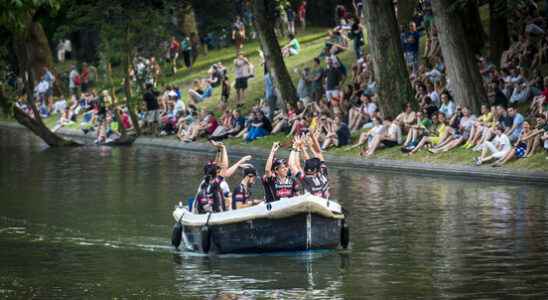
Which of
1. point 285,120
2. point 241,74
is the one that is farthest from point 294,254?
point 241,74

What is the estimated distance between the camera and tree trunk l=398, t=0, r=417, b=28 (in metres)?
51.0

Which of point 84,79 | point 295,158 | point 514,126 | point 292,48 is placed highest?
point 292,48

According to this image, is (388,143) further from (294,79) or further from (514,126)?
(294,79)

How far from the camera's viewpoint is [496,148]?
3322 centimetres

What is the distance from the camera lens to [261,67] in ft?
192

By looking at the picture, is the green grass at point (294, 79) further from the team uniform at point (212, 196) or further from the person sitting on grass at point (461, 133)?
the team uniform at point (212, 196)

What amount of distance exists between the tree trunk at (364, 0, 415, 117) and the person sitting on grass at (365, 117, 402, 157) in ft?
3.82

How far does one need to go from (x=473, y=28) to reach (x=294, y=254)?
2460 cm

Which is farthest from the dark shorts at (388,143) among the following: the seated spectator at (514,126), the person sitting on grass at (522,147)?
the person sitting on grass at (522,147)

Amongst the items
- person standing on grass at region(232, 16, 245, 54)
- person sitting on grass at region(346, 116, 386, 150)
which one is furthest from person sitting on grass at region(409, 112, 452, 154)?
person standing on grass at region(232, 16, 245, 54)

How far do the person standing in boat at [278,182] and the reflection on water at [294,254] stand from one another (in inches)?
46.6

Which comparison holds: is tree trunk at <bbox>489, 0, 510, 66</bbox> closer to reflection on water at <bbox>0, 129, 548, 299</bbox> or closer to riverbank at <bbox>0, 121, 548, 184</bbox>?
riverbank at <bbox>0, 121, 548, 184</bbox>

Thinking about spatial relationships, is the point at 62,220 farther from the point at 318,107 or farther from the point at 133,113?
the point at 133,113

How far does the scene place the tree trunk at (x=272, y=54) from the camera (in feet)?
150
